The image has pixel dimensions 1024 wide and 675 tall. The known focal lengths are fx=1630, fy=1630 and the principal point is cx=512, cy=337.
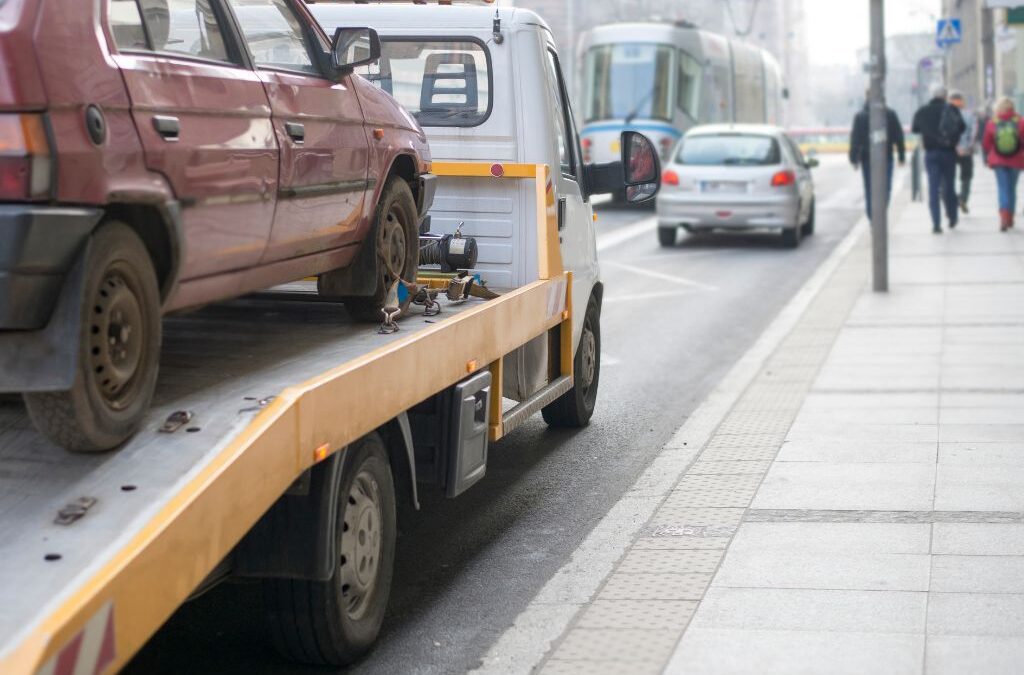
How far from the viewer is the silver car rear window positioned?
21250mm

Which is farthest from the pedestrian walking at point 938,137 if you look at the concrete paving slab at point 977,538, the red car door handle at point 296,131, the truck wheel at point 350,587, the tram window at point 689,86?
the truck wheel at point 350,587

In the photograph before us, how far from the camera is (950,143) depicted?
67.9 ft

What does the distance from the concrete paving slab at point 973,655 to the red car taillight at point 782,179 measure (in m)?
16.4

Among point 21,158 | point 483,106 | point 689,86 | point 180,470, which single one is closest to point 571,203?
point 483,106

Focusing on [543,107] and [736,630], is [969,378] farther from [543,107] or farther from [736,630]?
[736,630]

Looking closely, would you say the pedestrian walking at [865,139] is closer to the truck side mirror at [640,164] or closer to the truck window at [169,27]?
the truck side mirror at [640,164]

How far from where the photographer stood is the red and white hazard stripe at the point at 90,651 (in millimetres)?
3191

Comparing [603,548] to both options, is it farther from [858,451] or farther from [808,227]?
[808,227]

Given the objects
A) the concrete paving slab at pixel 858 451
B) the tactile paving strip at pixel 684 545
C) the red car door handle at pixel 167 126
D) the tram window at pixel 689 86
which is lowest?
the tactile paving strip at pixel 684 545

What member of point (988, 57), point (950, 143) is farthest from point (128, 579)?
point (988, 57)

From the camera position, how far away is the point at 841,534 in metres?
6.37

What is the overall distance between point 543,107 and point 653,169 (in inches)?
31.7

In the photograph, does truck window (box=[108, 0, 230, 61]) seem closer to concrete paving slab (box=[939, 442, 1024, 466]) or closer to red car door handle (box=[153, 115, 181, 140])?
red car door handle (box=[153, 115, 181, 140])

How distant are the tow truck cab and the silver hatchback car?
13140mm
